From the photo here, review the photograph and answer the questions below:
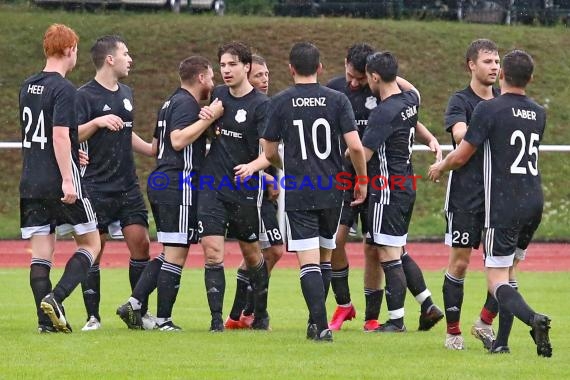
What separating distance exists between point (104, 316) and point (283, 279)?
4453mm

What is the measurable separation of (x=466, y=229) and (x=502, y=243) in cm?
78

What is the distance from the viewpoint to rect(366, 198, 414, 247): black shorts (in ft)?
35.6

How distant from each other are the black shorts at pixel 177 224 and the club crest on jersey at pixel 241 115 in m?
0.85

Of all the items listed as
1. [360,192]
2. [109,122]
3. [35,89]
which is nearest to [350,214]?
[360,192]

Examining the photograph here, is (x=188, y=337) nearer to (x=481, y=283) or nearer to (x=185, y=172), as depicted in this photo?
(x=185, y=172)

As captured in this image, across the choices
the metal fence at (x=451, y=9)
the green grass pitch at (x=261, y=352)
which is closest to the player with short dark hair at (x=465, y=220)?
the green grass pitch at (x=261, y=352)

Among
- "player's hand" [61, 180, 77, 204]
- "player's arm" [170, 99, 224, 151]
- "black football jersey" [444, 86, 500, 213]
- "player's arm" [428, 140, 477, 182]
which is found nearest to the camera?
"player's arm" [428, 140, 477, 182]

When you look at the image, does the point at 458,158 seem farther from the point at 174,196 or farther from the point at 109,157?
the point at 109,157

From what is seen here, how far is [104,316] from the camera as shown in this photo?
12266 mm

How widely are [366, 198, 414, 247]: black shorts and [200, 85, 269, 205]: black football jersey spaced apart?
1.05 metres

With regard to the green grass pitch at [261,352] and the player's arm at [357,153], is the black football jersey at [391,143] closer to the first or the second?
the player's arm at [357,153]

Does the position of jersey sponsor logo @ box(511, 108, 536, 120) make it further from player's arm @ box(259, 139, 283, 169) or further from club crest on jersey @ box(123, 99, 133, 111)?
club crest on jersey @ box(123, 99, 133, 111)

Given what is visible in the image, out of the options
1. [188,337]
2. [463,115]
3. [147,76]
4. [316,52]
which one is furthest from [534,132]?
[147,76]

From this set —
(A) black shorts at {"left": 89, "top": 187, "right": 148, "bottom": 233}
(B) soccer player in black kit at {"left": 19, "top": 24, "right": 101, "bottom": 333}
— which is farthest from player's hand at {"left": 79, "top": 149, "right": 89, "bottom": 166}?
(B) soccer player in black kit at {"left": 19, "top": 24, "right": 101, "bottom": 333}
